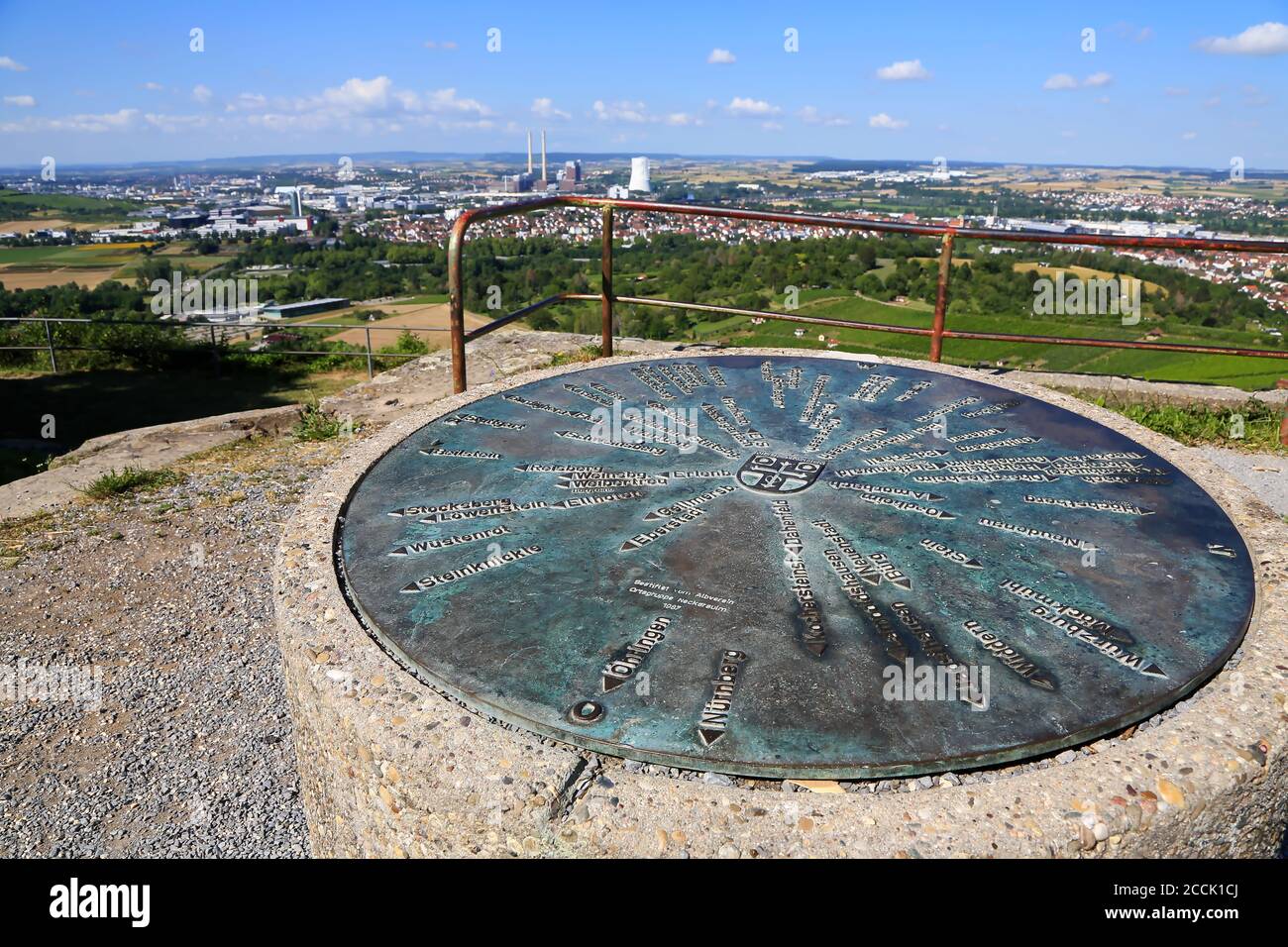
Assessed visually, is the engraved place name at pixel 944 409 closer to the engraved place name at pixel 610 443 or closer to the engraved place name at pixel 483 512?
the engraved place name at pixel 610 443

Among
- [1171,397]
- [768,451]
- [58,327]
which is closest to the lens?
[768,451]

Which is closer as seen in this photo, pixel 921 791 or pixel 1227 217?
pixel 921 791

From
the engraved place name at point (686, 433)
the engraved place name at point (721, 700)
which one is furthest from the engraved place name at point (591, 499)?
the engraved place name at point (721, 700)

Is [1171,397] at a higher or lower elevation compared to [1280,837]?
higher

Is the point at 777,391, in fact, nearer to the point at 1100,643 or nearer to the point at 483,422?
the point at 483,422
